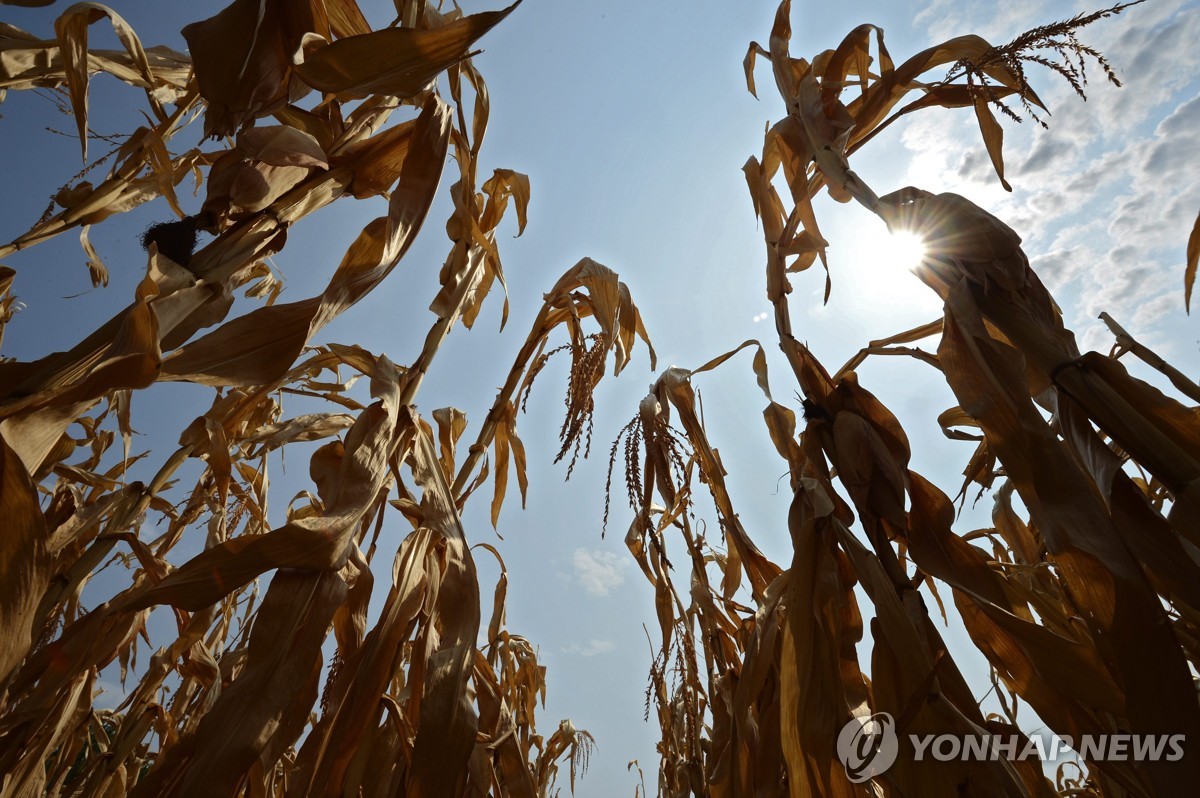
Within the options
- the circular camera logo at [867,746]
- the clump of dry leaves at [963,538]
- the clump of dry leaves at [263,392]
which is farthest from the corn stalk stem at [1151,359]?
the clump of dry leaves at [263,392]

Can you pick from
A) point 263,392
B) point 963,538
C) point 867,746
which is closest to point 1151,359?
point 963,538

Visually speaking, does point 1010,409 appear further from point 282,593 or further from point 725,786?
point 282,593

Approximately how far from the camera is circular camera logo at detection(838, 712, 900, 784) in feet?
1.39

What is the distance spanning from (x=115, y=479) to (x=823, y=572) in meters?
1.04

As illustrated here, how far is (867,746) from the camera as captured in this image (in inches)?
17.3

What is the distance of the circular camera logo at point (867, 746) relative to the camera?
0.42 meters

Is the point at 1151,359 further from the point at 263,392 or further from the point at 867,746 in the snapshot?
the point at 263,392

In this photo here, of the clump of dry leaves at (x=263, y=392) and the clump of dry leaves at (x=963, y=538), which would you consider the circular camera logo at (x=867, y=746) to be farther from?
the clump of dry leaves at (x=263, y=392)

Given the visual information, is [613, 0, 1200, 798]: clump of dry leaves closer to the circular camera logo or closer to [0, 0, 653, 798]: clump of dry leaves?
the circular camera logo

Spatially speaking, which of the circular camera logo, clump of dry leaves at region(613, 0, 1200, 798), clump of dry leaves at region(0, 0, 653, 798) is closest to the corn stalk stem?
clump of dry leaves at region(613, 0, 1200, 798)

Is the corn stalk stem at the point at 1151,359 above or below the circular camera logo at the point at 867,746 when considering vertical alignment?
above

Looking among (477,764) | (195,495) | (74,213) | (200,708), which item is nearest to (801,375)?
(477,764)

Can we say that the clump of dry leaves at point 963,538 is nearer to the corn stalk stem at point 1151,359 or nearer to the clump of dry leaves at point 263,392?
the corn stalk stem at point 1151,359

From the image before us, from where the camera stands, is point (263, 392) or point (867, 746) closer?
point (867, 746)
